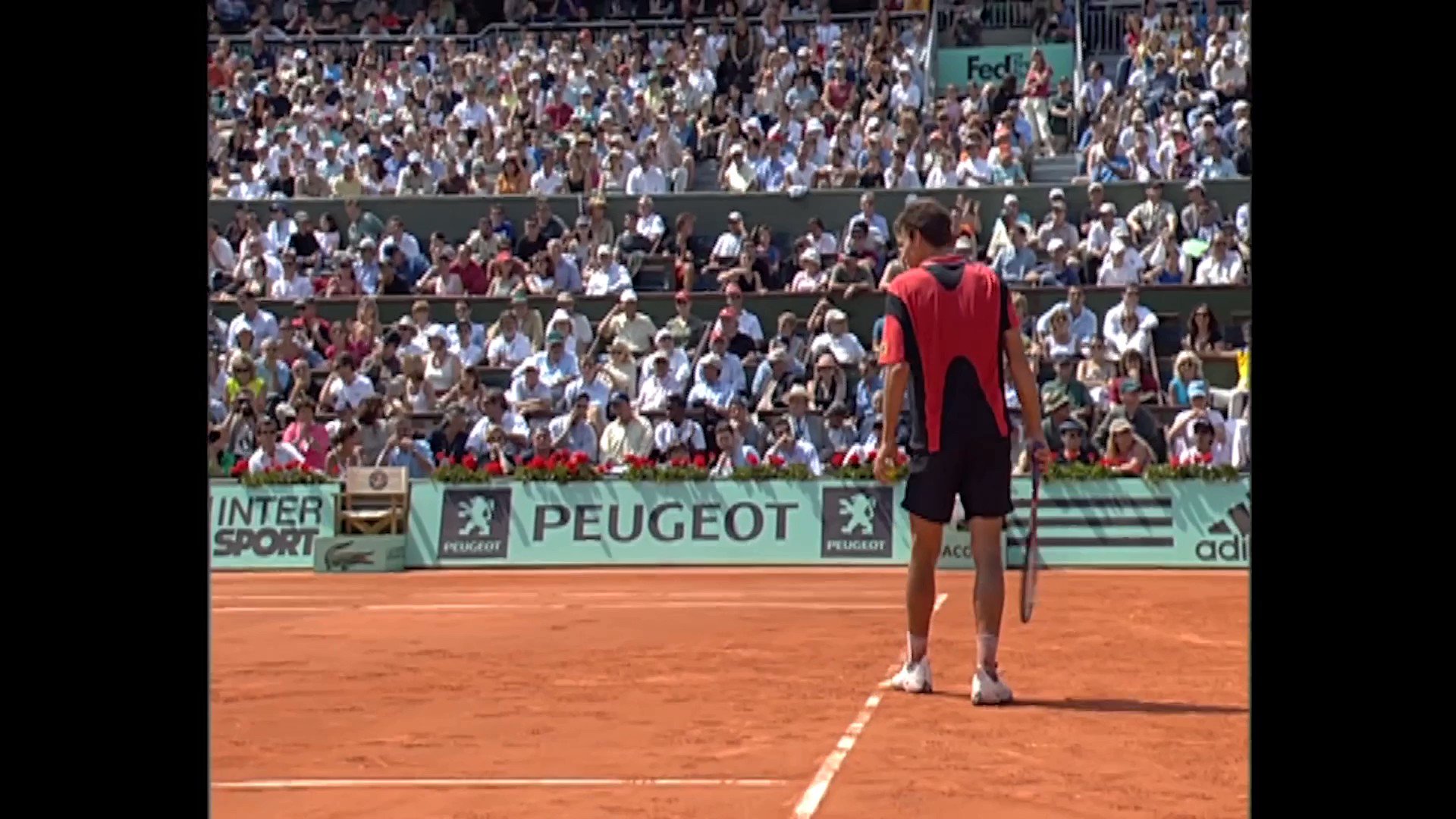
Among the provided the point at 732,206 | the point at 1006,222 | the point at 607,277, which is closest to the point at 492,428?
the point at 607,277

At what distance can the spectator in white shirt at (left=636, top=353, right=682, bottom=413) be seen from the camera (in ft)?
79.5

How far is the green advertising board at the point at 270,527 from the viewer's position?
22781 mm

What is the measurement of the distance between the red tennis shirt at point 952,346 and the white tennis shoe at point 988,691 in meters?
1.09

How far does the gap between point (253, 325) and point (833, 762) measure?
805 inches

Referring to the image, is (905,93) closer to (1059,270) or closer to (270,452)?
(1059,270)

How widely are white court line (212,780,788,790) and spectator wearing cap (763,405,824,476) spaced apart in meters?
14.7

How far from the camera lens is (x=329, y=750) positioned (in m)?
8.45

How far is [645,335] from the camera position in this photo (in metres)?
25.4

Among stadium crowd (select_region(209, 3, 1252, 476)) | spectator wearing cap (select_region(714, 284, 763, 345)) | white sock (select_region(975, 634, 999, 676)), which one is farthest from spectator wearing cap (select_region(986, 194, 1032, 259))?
white sock (select_region(975, 634, 999, 676))

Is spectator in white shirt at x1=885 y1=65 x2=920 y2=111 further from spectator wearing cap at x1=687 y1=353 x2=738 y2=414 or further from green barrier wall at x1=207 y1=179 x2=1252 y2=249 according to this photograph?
spectator wearing cap at x1=687 y1=353 x2=738 y2=414
